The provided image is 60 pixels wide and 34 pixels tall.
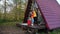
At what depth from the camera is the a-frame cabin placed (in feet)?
31.1

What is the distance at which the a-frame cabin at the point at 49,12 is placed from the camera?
948 cm

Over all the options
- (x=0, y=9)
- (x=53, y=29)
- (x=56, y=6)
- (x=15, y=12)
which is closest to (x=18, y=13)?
(x=15, y=12)

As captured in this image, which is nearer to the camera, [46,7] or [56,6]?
[46,7]

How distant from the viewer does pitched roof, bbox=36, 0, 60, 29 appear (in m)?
9.52

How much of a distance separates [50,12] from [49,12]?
0.21 ft

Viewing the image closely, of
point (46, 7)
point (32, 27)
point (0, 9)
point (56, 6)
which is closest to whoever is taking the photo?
point (32, 27)

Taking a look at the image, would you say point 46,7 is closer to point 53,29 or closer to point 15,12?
point 53,29

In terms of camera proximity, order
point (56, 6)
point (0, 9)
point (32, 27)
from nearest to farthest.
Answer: point (32, 27)
point (56, 6)
point (0, 9)

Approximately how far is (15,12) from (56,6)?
4.33m

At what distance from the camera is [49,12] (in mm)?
9977

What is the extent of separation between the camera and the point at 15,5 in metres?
14.5

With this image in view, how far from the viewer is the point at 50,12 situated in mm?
10016

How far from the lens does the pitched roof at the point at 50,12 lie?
9516mm

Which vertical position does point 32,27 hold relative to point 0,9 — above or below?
below
